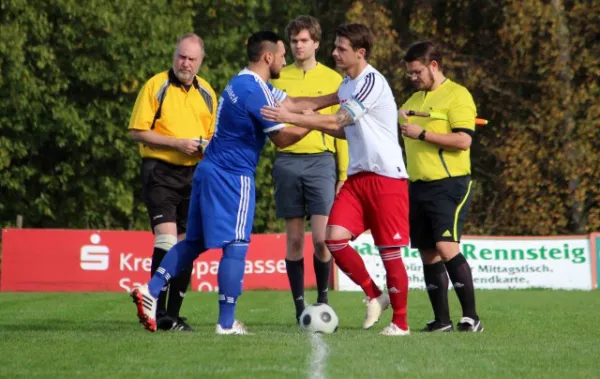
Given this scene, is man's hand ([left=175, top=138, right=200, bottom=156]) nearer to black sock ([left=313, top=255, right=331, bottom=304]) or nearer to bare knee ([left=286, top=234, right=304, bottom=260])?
bare knee ([left=286, top=234, right=304, bottom=260])

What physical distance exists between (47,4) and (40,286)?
1311 cm

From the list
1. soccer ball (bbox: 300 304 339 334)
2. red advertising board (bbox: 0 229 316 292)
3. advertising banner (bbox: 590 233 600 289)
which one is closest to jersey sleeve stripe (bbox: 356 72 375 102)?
soccer ball (bbox: 300 304 339 334)

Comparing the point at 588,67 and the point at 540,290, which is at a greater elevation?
the point at 588,67

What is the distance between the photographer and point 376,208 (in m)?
10.1

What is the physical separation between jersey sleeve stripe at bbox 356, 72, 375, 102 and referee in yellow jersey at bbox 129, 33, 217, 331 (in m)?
1.70

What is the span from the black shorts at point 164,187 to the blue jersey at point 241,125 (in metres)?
1.27

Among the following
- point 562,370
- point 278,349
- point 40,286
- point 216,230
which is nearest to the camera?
point 562,370

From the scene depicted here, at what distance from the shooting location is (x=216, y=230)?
980 cm

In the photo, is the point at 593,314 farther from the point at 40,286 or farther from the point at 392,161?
the point at 40,286

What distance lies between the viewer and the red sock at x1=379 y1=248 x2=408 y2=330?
10023mm

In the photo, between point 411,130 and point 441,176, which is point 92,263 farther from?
point 411,130

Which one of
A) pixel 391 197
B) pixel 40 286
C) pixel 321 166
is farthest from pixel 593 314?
pixel 40 286

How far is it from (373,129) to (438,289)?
6.10ft

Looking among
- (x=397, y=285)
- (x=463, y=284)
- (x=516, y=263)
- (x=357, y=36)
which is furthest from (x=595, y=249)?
(x=357, y=36)
